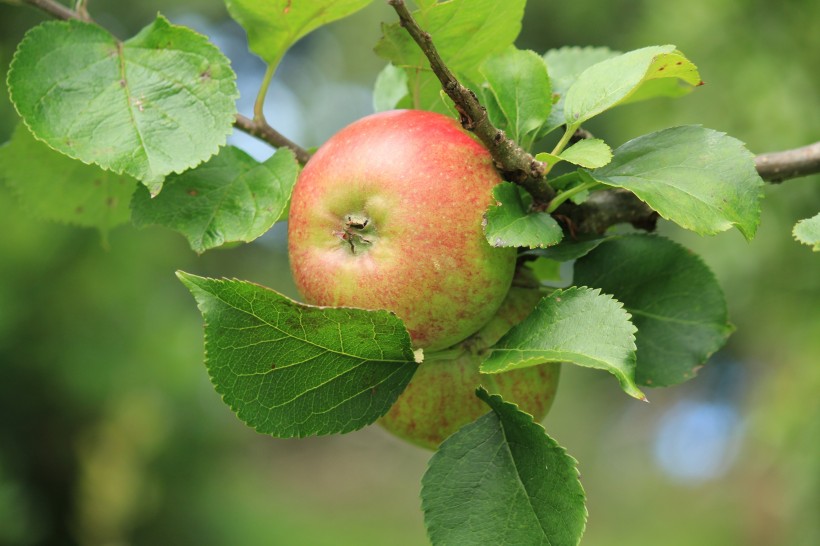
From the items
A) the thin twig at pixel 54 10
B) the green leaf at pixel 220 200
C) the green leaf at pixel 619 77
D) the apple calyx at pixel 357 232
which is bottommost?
the green leaf at pixel 220 200

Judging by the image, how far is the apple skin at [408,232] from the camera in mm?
561

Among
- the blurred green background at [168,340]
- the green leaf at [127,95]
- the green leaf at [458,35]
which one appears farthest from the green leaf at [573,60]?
the blurred green background at [168,340]

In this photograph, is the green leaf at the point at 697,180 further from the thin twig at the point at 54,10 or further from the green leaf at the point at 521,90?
the thin twig at the point at 54,10

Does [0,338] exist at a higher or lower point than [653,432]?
higher

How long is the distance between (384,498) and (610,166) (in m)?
9.01

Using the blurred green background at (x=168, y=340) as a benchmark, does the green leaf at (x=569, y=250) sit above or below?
above

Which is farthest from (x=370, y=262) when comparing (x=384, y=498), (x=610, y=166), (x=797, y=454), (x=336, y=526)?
(x=384, y=498)

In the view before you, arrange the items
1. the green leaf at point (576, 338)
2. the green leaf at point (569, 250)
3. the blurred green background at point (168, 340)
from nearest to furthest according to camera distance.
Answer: the green leaf at point (576, 338) → the green leaf at point (569, 250) → the blurred green background at point (168, 340)

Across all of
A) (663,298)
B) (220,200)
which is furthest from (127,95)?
(663,298)

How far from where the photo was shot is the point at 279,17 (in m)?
0.70

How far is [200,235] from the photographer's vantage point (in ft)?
2.07

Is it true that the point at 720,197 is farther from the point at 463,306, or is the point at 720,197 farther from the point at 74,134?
the point at 74,134

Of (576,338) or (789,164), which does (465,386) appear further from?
(789,164)

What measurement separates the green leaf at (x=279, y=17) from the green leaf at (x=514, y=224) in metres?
0.22
